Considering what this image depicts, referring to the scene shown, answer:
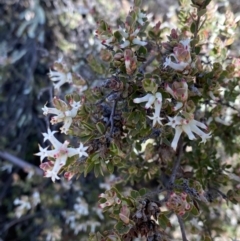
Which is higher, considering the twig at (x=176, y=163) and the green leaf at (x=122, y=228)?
the green leaf at (x=122, y=228)

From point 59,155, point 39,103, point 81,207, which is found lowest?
point 81,207

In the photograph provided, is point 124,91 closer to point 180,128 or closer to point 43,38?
point 180,128

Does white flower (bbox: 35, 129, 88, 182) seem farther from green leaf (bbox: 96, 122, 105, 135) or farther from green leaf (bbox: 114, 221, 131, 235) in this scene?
green leaf (bbox: 114, 221, 131, 235)

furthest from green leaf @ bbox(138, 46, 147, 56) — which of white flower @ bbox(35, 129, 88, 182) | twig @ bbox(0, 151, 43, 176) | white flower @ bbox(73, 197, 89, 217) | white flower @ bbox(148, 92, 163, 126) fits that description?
twig @ bbox(0, 151, 43, 176)

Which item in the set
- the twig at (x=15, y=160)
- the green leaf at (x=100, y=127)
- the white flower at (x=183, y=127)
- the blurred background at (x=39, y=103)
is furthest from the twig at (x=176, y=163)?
the twig at (x=15, y=160)

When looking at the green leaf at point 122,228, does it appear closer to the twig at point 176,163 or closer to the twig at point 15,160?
the twig at point 176,163

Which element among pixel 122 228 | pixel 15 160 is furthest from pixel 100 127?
pixel 15 160

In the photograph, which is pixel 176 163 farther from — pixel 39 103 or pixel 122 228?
pixel 39 103

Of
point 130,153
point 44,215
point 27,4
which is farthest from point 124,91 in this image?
point 27,4
